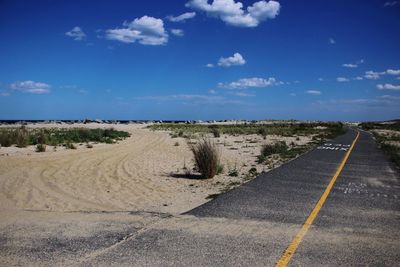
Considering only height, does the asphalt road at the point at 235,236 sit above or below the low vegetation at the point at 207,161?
below

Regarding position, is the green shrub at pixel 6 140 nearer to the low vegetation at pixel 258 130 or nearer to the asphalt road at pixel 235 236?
the asphalt road at pixel 235 236

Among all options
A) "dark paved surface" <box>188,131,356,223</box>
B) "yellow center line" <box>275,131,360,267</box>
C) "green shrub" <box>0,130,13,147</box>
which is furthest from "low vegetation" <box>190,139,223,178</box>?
"green shrub" <box>0,130,13,147</box>

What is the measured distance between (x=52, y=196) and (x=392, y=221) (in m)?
8.05

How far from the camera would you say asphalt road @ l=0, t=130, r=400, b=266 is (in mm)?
5699

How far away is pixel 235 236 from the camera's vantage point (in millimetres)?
6738

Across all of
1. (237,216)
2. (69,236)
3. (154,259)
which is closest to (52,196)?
(69,236)

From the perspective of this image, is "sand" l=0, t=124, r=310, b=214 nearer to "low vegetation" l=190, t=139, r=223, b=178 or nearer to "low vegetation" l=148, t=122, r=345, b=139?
"low vegetation" l=190, t=139, r=223, b=178

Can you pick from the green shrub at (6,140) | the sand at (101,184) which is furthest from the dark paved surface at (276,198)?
the green shrub at (6,140)

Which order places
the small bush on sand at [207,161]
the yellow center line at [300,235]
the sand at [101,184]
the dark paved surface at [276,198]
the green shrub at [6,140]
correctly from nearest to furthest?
the yellow center line at [300,235], the dark paved surface at [276,198], the sand at [101,184], the small bush on sand at [207,161], the green shrub at [6,140]

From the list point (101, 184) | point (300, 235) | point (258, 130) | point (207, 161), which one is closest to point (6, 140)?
point (101, 184)

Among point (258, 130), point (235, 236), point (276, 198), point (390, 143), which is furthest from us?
point (258, 130)

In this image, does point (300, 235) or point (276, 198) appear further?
point (276, 198)

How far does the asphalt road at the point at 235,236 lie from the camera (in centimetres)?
570

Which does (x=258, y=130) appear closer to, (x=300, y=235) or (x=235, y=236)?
(x=300, y=235)
